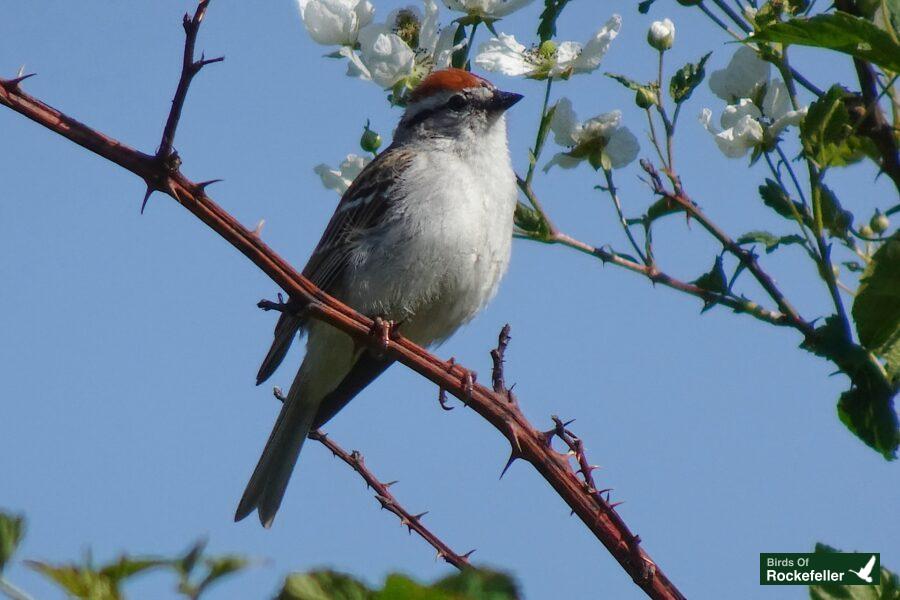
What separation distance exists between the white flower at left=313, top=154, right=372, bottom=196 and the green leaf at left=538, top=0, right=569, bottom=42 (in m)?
0.61

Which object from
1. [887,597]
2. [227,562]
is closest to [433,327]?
[887,597]

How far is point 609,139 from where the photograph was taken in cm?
292

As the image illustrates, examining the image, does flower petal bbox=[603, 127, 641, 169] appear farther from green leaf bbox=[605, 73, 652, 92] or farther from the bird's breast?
the bird's breast

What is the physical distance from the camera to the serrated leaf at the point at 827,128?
235 centimetres

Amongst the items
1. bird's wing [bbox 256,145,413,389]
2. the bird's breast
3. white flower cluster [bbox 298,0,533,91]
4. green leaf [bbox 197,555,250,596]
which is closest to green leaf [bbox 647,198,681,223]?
white flower cluster [bbox 298,0,533,91]

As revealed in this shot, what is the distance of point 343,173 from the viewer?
3.15m

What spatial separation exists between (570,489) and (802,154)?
1.02 m

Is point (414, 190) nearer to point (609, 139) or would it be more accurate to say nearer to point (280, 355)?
point (280, 355)

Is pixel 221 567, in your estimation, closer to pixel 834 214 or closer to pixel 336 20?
pixel 834 214

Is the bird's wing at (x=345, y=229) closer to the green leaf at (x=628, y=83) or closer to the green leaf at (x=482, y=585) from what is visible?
the green leaf at (x=628, y=83)

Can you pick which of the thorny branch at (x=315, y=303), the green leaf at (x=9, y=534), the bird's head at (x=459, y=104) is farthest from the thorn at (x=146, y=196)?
the bird's head at (x=459, y=104)

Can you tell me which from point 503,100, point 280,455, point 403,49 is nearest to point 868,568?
point 403,49

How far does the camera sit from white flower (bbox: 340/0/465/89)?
2.89 metres

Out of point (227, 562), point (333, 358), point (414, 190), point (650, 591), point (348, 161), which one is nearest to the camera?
point (227, 562)
